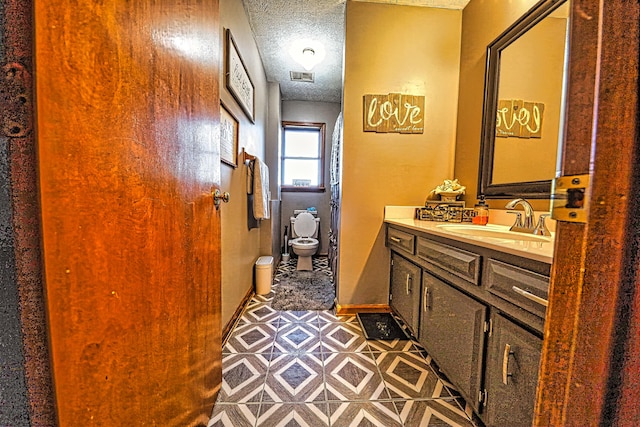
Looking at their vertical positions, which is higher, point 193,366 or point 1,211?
point 1,211

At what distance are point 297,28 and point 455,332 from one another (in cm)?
266

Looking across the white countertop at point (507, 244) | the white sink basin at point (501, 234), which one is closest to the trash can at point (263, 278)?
the white countertop at point (507, 244)

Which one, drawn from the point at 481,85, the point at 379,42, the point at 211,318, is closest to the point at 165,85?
the point at 211,318

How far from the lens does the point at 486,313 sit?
3.27 feet

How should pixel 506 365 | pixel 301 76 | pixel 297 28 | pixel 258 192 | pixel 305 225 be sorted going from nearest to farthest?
pixel 506 365 < pixel 297 28 < pixel 258 192 < pixel 301 76 < pixel 305 225

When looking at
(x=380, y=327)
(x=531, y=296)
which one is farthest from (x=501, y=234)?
(x=380, y=327)

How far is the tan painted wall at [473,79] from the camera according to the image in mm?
1751

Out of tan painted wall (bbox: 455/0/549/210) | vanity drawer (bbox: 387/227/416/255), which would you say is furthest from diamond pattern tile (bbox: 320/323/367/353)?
tan painted wall (bbox: 455/0/549/210)

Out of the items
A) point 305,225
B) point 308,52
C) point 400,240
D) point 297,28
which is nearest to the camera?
point 400,240

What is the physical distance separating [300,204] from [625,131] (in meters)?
3.95

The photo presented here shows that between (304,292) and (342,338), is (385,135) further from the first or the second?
(304,292)

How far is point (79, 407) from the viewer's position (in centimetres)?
45

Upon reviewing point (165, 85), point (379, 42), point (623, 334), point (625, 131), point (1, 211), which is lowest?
point (623, 334)

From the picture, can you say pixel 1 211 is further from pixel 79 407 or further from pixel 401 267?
pixel 401 267
